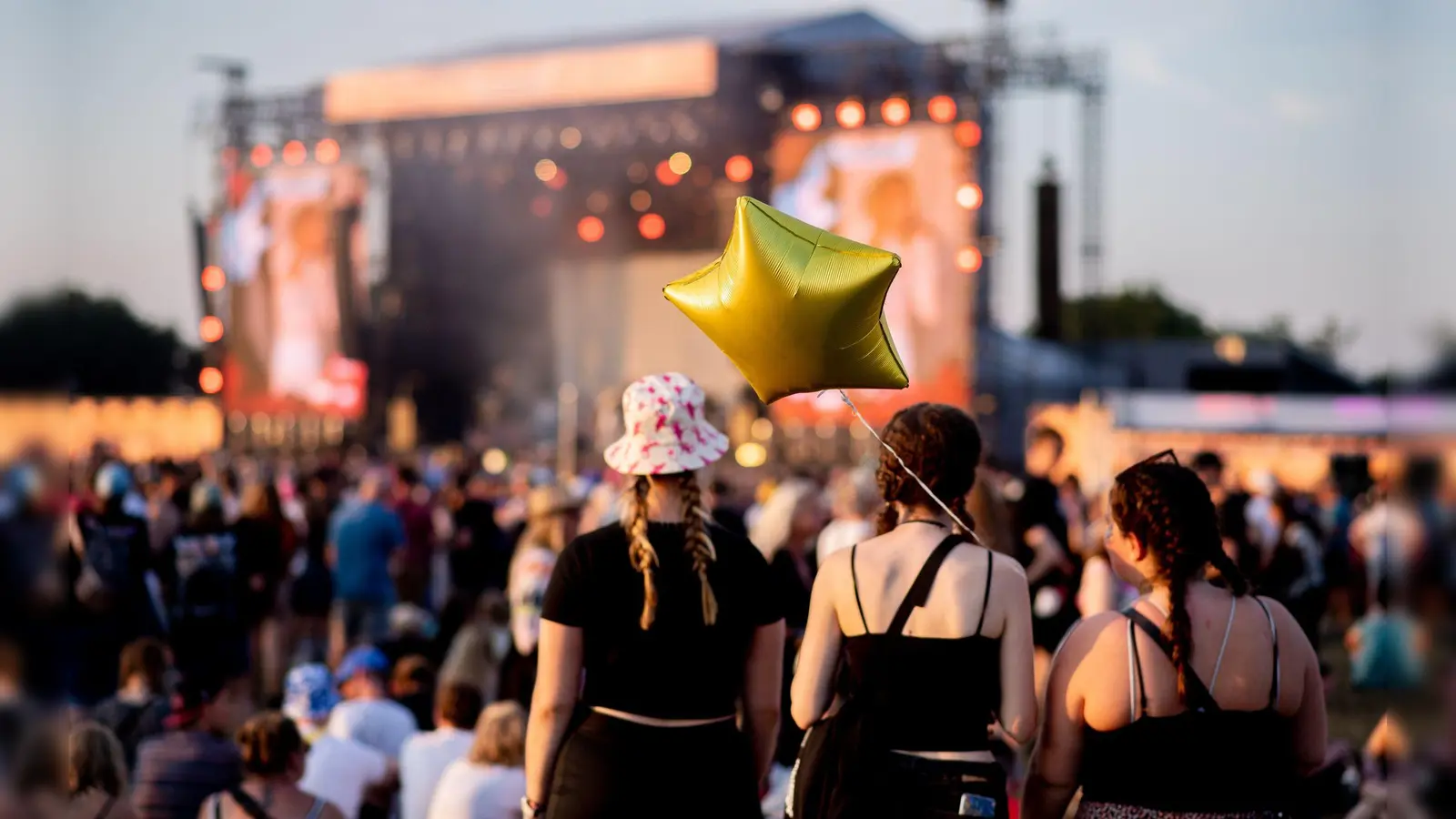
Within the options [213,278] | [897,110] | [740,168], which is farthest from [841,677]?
[213,278]

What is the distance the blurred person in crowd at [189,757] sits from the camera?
445cm

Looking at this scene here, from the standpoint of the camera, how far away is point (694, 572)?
293 centimetres

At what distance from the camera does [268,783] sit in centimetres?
377

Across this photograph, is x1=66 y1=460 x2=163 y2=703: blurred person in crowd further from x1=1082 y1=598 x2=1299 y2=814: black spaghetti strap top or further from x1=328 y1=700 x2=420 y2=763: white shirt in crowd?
x1=1082 y1=598 x2=1299 y2=814: black spaghetti strap top

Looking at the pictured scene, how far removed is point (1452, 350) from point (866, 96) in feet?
58.5

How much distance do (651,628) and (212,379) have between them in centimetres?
1949

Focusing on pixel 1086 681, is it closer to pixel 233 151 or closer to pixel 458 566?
pixel 458 566

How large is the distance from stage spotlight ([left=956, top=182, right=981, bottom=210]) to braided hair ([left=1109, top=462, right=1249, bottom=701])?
568 inches

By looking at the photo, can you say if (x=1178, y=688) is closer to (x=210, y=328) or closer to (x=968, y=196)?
(x=968, y=196)

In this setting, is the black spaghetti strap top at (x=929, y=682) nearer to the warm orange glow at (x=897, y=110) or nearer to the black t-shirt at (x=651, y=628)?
the black t-shirt at (x=651, y=628)

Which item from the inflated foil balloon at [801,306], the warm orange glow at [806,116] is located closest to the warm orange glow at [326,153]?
the warm orange glow at [806,116]

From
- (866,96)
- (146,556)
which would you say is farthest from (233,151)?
(146,556)

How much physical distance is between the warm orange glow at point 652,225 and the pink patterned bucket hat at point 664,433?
2037 centimetres

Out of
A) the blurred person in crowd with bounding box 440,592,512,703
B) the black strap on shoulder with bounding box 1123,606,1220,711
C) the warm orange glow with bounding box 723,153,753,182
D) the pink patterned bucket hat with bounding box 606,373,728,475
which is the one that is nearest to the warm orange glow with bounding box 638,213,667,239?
the warm orange glow with bounding box 723,153,753,182
